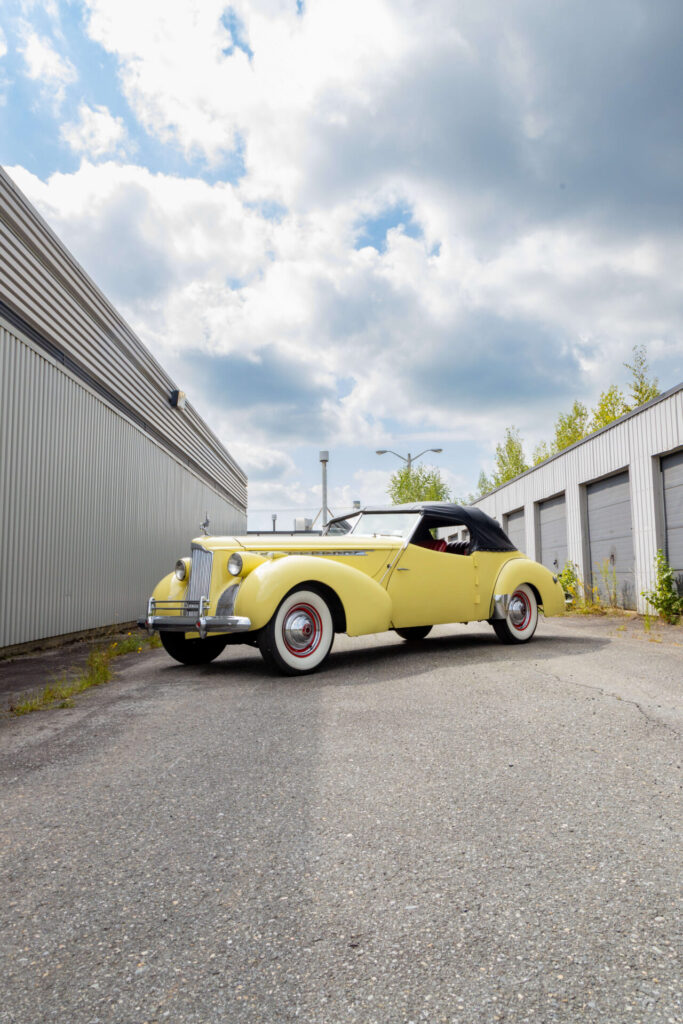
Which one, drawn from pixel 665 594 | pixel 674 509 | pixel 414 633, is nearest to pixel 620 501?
pixel 674 509

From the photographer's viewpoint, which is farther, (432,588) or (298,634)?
(432,588)

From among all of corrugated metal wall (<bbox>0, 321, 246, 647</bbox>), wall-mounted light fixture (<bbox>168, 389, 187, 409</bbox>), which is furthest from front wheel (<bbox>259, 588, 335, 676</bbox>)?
wall-mounted light fixture (<bbox>168, 389, 187, 409</bbox>)

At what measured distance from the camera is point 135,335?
14242 mm

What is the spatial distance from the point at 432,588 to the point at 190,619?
2.75 m

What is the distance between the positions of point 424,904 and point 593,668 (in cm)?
453

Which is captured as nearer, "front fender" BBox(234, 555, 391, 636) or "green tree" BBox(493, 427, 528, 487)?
"front fender" BBox(234, 555, 391, 636)

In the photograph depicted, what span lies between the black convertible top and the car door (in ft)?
1.04

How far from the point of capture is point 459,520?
8.20 m

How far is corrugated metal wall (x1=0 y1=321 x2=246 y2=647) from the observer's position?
337 inches

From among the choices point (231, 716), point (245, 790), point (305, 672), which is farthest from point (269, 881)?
point (305, 672)

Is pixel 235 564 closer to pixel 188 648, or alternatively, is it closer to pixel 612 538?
pixel 188 648

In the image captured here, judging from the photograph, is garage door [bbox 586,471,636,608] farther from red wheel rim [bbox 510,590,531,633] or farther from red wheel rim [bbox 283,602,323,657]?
red wheel rim [bbox 283,602,323,657]

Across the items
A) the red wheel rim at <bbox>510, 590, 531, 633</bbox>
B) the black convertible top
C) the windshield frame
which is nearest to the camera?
the windshield frame

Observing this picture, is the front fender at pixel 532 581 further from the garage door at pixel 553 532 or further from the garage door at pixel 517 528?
Answer: the garage door at pixel 517 528
